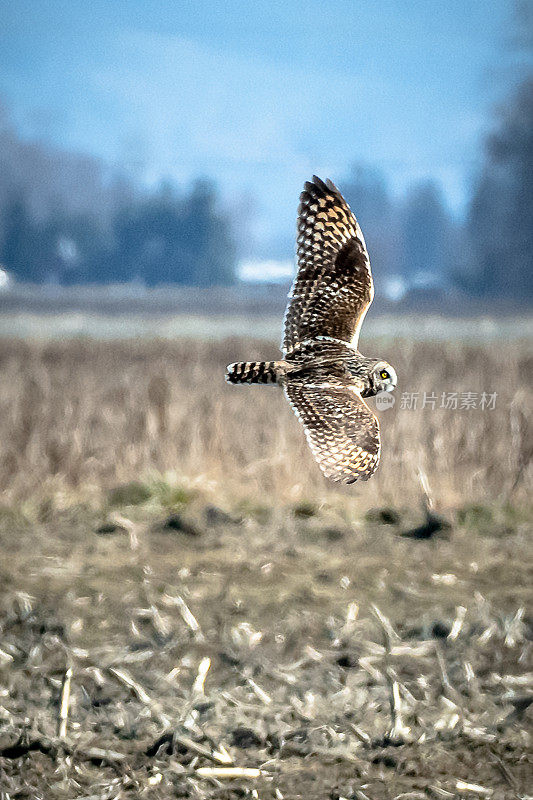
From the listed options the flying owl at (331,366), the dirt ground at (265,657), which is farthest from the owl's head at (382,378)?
the dirt ground at (265,657)

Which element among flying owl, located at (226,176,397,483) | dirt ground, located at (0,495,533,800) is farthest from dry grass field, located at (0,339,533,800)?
flying owl, located at (226,176,397,483)

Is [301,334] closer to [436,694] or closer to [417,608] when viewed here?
[436,694]

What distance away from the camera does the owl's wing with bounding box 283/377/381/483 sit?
96 cm

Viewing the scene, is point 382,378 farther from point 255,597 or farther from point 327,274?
A: point 255,597

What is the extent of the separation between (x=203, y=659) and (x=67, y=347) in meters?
7.49

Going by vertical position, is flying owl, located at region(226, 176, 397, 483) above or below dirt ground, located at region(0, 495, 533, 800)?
above

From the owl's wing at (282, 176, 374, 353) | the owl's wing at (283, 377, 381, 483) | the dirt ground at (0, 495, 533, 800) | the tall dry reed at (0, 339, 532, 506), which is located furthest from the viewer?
the tall dry reed at (0, 339, 532, 506)

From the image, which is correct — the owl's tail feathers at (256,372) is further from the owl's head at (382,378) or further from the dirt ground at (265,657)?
the dirt ground at (265,657)

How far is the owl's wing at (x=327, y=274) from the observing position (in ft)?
4.09

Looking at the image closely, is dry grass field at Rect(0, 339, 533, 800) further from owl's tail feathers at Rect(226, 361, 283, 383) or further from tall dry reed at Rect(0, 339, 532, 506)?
owl's tail feathers at Rect(226, 361, 283, 383)

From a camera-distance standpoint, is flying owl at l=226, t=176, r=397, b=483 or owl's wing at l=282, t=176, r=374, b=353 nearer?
flying owl at l=226, t=176, r=397, b=483

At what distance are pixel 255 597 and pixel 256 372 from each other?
11.9 feet

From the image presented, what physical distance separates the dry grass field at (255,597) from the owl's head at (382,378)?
10 centimetres

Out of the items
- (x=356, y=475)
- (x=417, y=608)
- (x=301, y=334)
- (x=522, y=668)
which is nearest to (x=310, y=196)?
(x=301, y=334)
